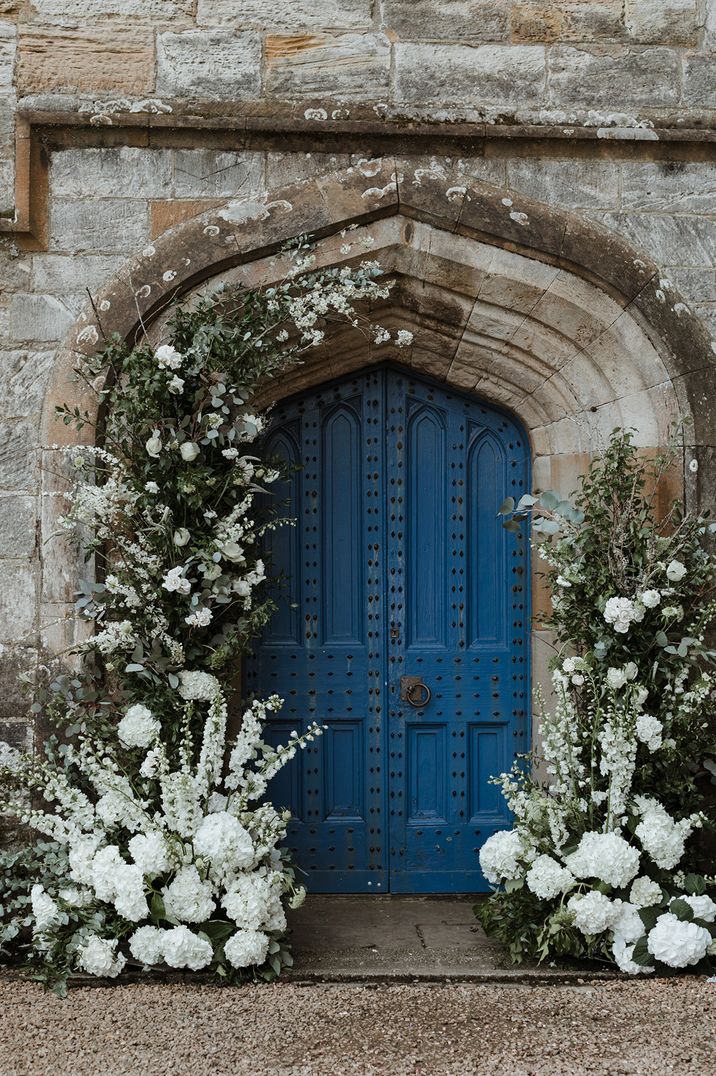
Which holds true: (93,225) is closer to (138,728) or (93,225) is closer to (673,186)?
(138,728)

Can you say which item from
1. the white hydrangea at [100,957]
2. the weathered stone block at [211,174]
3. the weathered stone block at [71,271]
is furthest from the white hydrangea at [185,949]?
the weathered stone block at [211,174]

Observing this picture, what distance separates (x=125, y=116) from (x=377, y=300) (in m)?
1.10

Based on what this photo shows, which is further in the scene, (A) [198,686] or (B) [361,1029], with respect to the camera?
(A) [198,686]

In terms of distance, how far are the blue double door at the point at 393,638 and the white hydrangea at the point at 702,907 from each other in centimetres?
93

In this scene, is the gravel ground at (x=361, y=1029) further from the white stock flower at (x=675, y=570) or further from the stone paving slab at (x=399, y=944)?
the white stock flower at (x=675, y=570)

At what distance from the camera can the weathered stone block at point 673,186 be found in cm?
368

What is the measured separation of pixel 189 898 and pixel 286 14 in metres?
3.07

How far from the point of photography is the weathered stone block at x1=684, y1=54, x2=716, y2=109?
3678 millimetres

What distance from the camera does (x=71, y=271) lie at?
3580 millimetres

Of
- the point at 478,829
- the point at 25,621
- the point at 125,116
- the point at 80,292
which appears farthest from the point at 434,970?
the point at 125,116

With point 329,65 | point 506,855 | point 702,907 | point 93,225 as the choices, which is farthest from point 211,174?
point 702,907

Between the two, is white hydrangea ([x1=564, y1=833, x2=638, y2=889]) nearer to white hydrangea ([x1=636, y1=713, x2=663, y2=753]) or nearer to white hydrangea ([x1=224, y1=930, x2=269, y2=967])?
white hydrangea ([x1=636, y1=713, x2=663, y2=753])

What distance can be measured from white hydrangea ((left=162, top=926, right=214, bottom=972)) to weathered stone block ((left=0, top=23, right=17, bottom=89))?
2951 millimetres

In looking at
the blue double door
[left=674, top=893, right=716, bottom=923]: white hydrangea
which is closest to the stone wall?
the blue double door
